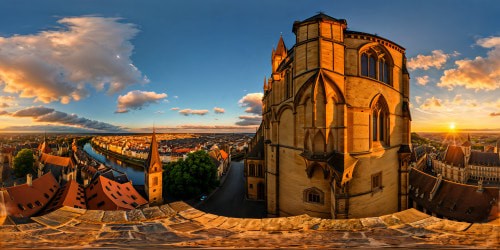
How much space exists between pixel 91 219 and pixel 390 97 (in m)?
13.2

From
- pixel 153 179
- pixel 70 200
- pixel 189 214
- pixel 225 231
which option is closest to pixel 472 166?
pixel 153 179

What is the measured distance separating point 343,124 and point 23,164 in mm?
65630

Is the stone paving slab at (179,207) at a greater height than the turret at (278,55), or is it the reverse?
the turret at (278,55)

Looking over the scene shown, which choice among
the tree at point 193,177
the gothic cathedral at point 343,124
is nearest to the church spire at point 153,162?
the tree at point 193,177

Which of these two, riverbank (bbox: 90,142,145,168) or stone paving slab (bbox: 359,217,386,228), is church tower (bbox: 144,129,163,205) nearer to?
stone paving slab (bbox: 359,217,386,228)

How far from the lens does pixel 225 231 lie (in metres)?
3.27

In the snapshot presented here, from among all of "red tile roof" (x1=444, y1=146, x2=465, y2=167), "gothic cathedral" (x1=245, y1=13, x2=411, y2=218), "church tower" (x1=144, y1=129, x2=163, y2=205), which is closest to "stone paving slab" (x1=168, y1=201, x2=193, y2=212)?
"gothic cathedral" (x1=245, y1=13, x2=411, y2=218)

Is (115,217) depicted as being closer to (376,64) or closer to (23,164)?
(376,64)

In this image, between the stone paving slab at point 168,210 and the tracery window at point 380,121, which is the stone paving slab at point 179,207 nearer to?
the stone paving slab at point 168,210

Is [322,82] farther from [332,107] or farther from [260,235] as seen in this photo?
[260,235]

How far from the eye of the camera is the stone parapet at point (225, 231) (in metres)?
2.72

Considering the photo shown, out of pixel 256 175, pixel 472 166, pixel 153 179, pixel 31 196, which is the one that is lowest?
pixel 472 166

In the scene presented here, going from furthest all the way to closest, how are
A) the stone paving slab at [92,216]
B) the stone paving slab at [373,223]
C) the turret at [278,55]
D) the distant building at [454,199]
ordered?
the turret at [278,55], the distant building at [454,199], the stone paving slab at [92,216], the stone paving slab at [373,223]

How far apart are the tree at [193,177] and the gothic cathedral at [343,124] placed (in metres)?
16.1
